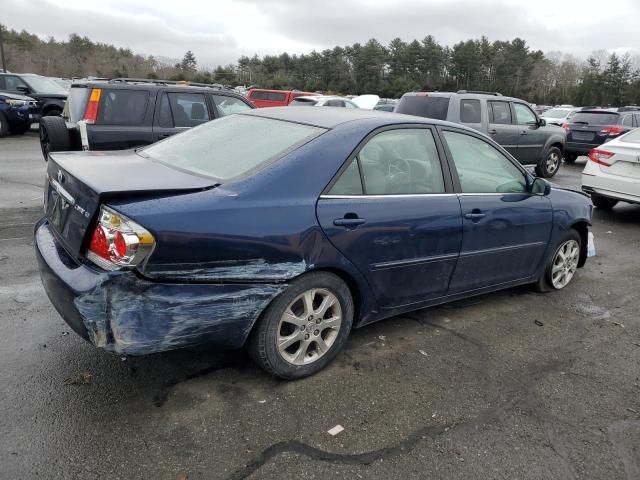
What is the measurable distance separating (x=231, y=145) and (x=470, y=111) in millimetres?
8046

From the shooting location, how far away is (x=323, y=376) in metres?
3.24

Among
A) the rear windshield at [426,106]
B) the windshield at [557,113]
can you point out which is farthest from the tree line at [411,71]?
the rear windshield at [426,106]

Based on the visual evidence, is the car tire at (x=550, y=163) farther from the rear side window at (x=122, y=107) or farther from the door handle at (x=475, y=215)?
the door handle at (x=475, y=215)

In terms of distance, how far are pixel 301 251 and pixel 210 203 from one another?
568mm

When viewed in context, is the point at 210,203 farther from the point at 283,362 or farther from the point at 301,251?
the point at 283,362

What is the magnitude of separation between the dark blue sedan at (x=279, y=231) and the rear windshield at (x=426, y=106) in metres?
6.01

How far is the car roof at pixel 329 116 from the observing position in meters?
3.48

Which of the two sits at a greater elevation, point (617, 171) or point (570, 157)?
point (617, 171)

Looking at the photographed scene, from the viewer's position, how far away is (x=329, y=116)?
3.61 metres

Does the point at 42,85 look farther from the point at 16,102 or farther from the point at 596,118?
the point at 596,118

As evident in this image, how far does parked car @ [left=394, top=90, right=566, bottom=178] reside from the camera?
10.1 metres

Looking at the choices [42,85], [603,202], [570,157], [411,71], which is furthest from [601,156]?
[411,71]

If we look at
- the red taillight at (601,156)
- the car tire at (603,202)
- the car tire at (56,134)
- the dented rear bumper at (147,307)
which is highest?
the red taillight at (601,156)

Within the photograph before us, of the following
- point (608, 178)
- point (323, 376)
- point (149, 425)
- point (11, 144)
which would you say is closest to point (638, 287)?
point (608, 178)
